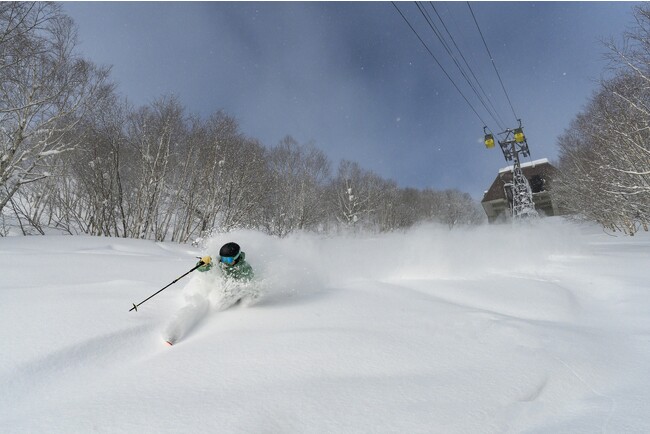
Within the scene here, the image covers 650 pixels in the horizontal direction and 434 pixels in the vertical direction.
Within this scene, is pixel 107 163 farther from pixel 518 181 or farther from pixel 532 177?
pixel 532 177

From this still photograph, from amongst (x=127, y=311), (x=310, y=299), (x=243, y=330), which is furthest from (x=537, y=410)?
(x=127, y=311)

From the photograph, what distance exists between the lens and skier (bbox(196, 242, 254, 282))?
3498 millimetres

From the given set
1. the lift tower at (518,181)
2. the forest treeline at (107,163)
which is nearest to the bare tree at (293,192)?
the forest treeline at (107,163)

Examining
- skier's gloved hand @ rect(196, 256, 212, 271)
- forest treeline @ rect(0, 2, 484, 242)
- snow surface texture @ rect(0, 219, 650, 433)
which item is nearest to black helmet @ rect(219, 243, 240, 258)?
skier's gloved hand @ rect(196, 256, 212, 271)

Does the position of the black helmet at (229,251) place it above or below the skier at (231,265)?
above

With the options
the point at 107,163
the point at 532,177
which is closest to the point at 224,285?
the point at 107,163

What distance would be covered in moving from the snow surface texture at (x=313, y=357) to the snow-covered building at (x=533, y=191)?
31.0 metres

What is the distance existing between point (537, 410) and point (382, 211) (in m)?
32.9

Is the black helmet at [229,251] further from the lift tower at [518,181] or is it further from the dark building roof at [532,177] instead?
the dark building roof at [532,177]

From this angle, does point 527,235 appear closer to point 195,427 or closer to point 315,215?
point 195,427

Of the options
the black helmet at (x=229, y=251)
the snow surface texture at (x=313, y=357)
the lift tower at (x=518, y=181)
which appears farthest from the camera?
the lift tower at (x=518, y=181)

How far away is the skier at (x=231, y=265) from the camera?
3.50 meters

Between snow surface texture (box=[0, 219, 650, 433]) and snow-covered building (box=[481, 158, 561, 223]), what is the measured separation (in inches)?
1222

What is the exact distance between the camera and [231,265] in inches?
140
